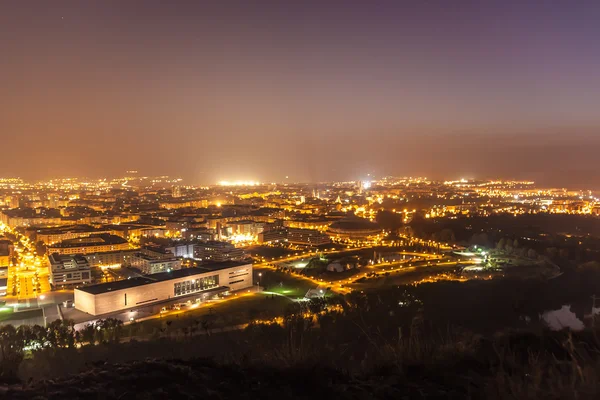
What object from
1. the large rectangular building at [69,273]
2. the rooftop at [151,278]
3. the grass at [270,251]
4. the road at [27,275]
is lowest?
the grass at [270,251]

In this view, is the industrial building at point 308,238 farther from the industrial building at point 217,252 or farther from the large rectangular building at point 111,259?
the large rectangular building at point 111,259

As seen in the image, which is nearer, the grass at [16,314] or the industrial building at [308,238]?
the grass at [16,314]

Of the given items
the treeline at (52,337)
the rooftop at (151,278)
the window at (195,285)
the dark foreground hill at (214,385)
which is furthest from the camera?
the window at (195,285)

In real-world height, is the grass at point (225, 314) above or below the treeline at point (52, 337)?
below

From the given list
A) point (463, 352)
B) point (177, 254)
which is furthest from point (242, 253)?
point (463, 352)

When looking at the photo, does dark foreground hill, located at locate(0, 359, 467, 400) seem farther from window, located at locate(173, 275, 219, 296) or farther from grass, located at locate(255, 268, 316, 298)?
grass, located at locate(255, 268, 316, 298)

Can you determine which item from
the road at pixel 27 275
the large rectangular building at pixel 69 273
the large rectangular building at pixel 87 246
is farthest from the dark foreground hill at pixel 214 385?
the large rectangular building at pixel 87 246

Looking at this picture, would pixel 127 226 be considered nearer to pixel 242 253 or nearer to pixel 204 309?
pixel 242 253

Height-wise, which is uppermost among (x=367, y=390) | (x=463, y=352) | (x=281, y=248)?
(x=367, y=390)
